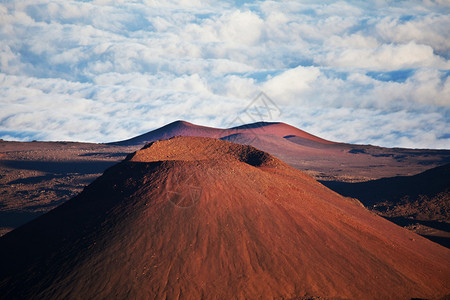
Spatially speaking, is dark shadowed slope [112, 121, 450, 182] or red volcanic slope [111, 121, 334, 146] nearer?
dark shadowed slope [112, 121, 450, 182]

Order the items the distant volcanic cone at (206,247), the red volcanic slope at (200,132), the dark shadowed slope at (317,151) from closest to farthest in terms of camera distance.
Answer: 1. the distant volcanic cone at (206,247)
2. the dark shadowed slope at (317,151)
3. the red volcanic slope at (200,132)

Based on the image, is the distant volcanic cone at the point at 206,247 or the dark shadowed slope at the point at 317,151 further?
the dark shadowed slope at the point at 317,151

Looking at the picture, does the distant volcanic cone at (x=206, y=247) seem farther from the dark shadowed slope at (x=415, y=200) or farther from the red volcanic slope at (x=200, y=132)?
the red volcanic slope at (x=200, y=132)

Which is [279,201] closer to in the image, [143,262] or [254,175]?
[254,175]

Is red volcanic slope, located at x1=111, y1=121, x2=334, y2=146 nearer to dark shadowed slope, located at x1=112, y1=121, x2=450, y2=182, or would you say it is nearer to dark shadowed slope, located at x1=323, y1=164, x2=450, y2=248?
dark shadowed slope, located at x1=112, y1=121, x2=450, y2=182

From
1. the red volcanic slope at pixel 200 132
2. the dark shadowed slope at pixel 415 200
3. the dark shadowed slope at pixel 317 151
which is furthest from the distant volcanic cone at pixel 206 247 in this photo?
the red volcanic slope at pixel 200 132

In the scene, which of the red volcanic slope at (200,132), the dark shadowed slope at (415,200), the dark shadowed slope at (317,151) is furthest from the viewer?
the red volcanic slope at (200,132)

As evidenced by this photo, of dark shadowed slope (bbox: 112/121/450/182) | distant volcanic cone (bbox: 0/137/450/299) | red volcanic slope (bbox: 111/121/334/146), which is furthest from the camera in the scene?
red volcanic slope (bbox: 111/121/334/146)

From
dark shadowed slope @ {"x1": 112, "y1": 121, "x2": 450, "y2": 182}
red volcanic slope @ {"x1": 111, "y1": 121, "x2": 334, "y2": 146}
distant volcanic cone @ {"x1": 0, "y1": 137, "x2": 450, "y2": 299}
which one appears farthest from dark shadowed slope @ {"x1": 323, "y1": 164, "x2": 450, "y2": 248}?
red volcanic slope @ {"x1": 111, "y1": 121, "x2": 334, "y2": 146}

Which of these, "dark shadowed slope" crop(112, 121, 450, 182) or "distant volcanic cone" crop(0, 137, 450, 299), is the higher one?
"dark shadowed slope" crop(112, 121, 450, 182)
